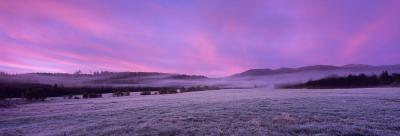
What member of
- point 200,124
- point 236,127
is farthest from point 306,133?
point 200,124

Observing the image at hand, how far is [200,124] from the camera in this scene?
24625mm

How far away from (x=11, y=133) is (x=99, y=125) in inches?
278

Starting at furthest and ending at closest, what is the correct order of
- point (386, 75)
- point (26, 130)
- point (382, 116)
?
point (386, 75)
point (26, 130)
point (382, 116)

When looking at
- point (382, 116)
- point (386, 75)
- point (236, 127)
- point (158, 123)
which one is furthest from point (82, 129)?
point (386, 75)

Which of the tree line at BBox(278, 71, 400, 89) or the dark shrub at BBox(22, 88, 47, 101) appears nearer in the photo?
the dark shrub at BBox(22, 88, 47, 101)

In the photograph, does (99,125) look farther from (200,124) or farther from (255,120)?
(255,120)

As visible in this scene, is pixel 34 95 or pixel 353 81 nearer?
pixel 34 95

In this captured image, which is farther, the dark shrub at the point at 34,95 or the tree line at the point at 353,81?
the tree line at the point at 353,81

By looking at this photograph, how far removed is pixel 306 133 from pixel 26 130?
22810 millimetres

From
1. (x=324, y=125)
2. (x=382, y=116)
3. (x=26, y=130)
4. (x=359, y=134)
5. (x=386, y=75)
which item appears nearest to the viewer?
(x=359, y=134)

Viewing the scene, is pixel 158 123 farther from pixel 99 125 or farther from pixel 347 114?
pixel 347 114

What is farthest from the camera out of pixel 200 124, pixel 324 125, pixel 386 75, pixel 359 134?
pixel 386 75

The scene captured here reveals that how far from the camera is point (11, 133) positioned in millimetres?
26953

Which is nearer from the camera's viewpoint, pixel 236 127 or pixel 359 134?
pixel 359 134
